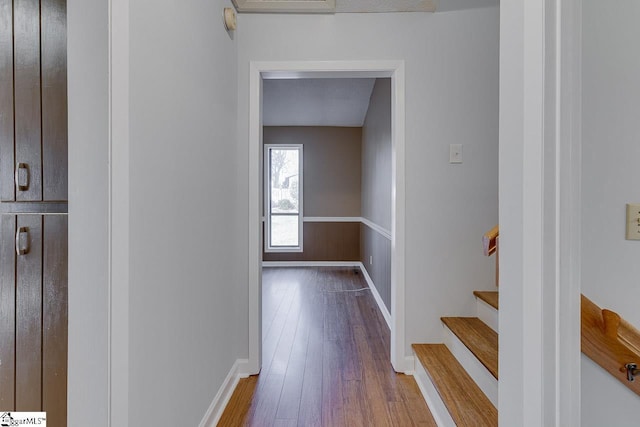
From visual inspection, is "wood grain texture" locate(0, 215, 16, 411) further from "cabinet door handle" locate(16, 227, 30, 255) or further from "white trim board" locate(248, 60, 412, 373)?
"white trim board" locate(248, 60, 412, 373)

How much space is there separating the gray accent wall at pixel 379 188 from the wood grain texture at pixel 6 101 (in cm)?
282

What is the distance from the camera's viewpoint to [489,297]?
2.28 meters

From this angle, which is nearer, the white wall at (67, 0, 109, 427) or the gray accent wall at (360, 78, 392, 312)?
the white wall at (67, 0, 109, 427)

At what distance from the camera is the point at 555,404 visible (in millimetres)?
826

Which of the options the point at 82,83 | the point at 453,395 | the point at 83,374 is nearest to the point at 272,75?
the point at 82,83

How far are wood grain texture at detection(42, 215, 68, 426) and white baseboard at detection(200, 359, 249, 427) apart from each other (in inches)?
32.5

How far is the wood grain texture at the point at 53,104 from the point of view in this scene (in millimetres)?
1073

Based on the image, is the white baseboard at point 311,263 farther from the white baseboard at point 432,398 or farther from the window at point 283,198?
the white baseboard at point 432,398

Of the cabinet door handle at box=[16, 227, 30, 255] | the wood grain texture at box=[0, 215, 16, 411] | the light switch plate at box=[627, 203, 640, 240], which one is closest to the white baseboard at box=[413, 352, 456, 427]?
the light switch plate at box=[627, 203, 640, 240]

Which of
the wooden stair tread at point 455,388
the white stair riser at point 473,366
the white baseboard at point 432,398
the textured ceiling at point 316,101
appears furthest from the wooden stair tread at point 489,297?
the textured ceiling at point 316,101

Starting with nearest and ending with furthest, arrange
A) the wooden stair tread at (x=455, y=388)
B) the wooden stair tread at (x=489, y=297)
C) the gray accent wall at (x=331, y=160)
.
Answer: the wooden stair tread at (x=455, y=388), the wooden stair tread at (x=489, y=297), the gray accent wall at (x=331, y=160)

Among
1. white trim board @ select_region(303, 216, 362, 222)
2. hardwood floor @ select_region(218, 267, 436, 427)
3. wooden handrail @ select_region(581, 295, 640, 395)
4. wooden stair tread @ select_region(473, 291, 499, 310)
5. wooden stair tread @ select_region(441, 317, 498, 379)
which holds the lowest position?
hardwood floor @ select_region(218, 267, 436, 427)

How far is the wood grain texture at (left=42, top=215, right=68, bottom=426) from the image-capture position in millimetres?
1067

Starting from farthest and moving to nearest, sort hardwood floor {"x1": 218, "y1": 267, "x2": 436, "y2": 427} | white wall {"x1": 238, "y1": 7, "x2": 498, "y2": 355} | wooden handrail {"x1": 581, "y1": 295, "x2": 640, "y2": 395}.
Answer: white wall {"x1": 238, "y1": 7, "x2": 498, "y2": 355} < hardwood floor {"x1": 218, "y1": 267, "x2": 436, "y2": 427} < wooden handrail {"x1": 581, "y1": 295, "x2": 640, "y2": 395}
